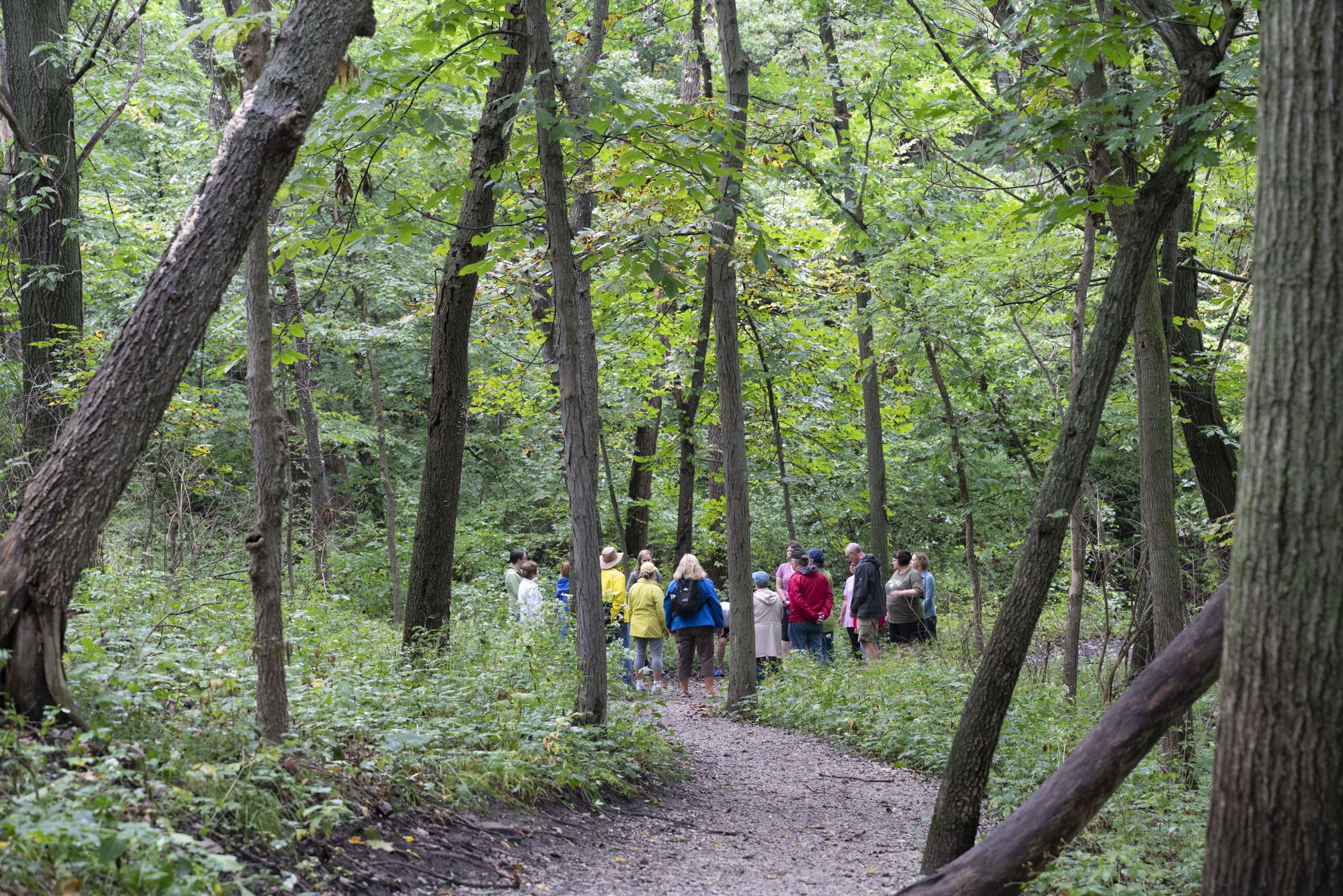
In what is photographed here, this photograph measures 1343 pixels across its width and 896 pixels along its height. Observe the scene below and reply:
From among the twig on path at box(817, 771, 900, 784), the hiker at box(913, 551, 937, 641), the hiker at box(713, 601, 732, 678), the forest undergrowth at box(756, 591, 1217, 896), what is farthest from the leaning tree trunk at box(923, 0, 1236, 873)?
the hiker at box(713, 601, 732, 678)

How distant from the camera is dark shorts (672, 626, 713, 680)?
521 inches

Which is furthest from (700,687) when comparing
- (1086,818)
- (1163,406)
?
(1086,818)

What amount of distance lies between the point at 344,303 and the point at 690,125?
16642mm

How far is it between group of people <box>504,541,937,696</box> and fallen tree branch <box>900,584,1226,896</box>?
24.5 ft

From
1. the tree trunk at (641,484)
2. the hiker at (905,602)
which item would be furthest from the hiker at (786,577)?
the tree trunk at (641,484)

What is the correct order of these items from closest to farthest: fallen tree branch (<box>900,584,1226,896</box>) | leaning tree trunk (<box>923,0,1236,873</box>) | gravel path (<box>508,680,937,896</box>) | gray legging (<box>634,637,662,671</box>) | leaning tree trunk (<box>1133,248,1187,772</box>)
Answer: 1. fallen tree branch (<box>900,584,1226,896</box>)
2. leaning tree trunk (<box>923,0,1236,873</box>)
3. gravel path (<box>508,680,937,896</box>)
4. leaning tree trunk (<box>1133,248,1187,772</box>)
5. gray legging (<box>634,637,662,671</box>)

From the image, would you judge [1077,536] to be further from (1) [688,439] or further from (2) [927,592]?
(1) [688,439]

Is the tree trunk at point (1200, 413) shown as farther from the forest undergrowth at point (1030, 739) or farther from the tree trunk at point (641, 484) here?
the tree trunk at point (641, 484)

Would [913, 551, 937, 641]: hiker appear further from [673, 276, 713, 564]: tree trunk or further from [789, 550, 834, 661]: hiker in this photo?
[673, 276, 713, 564]: tree trunk

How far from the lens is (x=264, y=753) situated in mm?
4328

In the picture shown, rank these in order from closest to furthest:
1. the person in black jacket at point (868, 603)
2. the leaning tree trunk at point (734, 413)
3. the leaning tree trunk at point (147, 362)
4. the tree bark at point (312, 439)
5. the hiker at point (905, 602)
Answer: the leaning tree trunk at point (147, 362), the leaning tree trunk at point (734, 413), the person in black jacket at point (868, 603), the hiker at point (905, 602), the tree bark at point (312, 439)

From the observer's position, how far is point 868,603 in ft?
45.2

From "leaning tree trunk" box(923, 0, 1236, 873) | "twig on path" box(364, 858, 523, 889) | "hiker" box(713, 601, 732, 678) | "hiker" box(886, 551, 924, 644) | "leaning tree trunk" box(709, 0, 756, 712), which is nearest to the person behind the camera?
"twig on path" box(364, 858, 523, 889)

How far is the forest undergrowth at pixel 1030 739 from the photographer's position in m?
5.06
